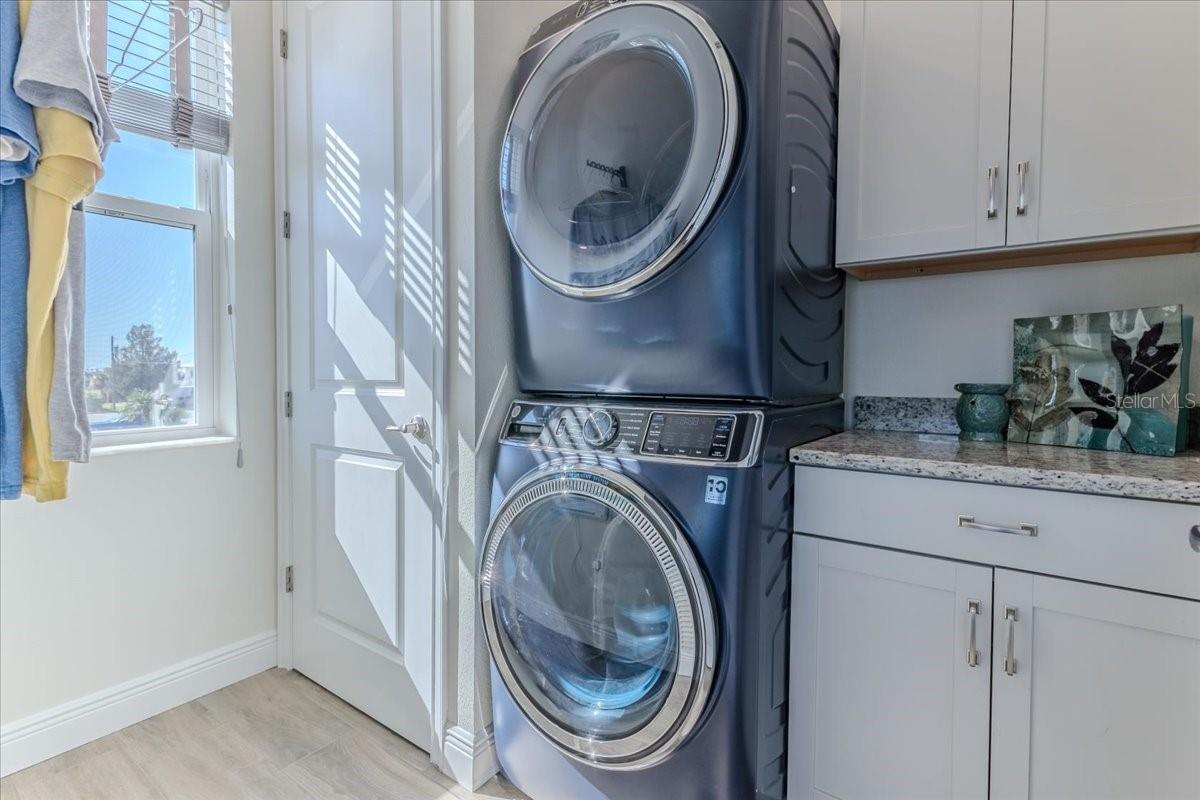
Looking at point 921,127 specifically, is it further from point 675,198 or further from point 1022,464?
point 1022,464

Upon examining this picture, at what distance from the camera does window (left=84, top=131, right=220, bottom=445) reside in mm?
1804

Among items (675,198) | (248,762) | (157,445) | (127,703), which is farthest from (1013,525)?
(127,703)

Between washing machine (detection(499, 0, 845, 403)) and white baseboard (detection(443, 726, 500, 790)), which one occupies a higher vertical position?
washing machine (detection(499, 0, 845, 403))

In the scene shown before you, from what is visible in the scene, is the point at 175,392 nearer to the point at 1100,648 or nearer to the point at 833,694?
the point at 833,694

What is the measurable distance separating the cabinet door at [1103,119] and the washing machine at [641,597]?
0.71m

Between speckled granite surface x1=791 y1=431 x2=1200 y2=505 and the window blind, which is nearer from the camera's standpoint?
speckled granite surface x1=791 y1=431 x2=1200 y2=505

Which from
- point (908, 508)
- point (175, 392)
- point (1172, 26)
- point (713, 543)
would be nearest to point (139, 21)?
point (175, 392)

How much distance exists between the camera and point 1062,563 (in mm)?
1037

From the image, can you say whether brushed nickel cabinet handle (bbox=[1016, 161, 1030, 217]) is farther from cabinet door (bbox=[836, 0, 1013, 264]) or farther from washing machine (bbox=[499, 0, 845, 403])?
washing machine (bbox=[499, 0, 845, 403])

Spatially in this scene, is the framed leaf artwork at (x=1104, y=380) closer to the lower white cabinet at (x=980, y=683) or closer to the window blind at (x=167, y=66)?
the lower white cabinet at (x=980, y=683)

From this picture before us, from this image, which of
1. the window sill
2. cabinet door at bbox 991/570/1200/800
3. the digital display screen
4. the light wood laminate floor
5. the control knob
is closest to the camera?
cabinet door at bbox 991/570/1200/800

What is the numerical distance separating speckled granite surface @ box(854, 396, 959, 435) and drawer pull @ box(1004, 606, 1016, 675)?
672 mm

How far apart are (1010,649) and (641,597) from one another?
70 cm

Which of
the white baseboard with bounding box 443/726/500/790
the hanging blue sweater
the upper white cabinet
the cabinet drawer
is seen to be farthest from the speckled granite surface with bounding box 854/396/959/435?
the hanging blue sweater
